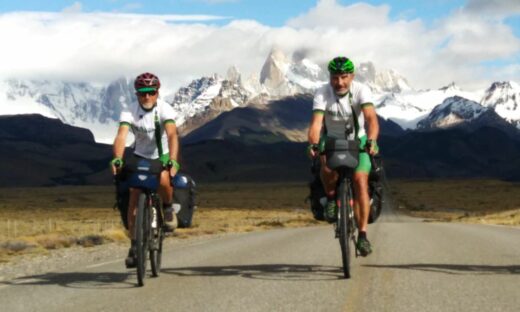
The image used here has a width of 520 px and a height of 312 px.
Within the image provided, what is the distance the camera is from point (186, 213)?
499 inches

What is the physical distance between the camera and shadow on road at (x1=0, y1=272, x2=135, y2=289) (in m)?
12.0

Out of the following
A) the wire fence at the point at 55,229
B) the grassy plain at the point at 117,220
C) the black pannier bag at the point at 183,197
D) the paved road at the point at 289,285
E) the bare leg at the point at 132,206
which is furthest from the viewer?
the wire fence at the point at 55,229

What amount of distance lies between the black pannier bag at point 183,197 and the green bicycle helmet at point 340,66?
8.70ft

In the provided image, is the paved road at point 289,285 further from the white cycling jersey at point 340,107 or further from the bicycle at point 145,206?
the white cycling jersey at point 340,107

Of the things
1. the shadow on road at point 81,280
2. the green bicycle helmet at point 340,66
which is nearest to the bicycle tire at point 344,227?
the green bicycle helmet at point 340,66

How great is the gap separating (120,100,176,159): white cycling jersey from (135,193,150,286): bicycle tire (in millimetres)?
709

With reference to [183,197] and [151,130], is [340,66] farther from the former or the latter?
[183,197]

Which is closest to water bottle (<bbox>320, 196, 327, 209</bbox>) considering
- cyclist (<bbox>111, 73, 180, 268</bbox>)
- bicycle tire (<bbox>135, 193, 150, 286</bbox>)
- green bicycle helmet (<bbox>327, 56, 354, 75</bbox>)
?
green bicycle helmet (<bbox>327, 56, 354, 75</bbox>)

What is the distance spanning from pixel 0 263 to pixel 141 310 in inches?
378

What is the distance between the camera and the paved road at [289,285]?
32.2 ft

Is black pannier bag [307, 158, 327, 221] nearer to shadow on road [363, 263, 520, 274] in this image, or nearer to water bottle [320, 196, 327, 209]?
water bottle [320, 196, 327, 209]

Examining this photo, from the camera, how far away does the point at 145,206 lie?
11.9 meters

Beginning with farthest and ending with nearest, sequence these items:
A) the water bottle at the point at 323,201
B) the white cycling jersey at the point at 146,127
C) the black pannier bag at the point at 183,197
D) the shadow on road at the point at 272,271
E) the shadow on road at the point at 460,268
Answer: the shadow on road at the point at 460,268
the black pannier bag at the point at 183,197
the shadow on road at the point at 272,271
the water bottle at the point at 323,201
the white cycling jersey at the point at 146,127

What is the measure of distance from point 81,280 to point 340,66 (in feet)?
16.4
